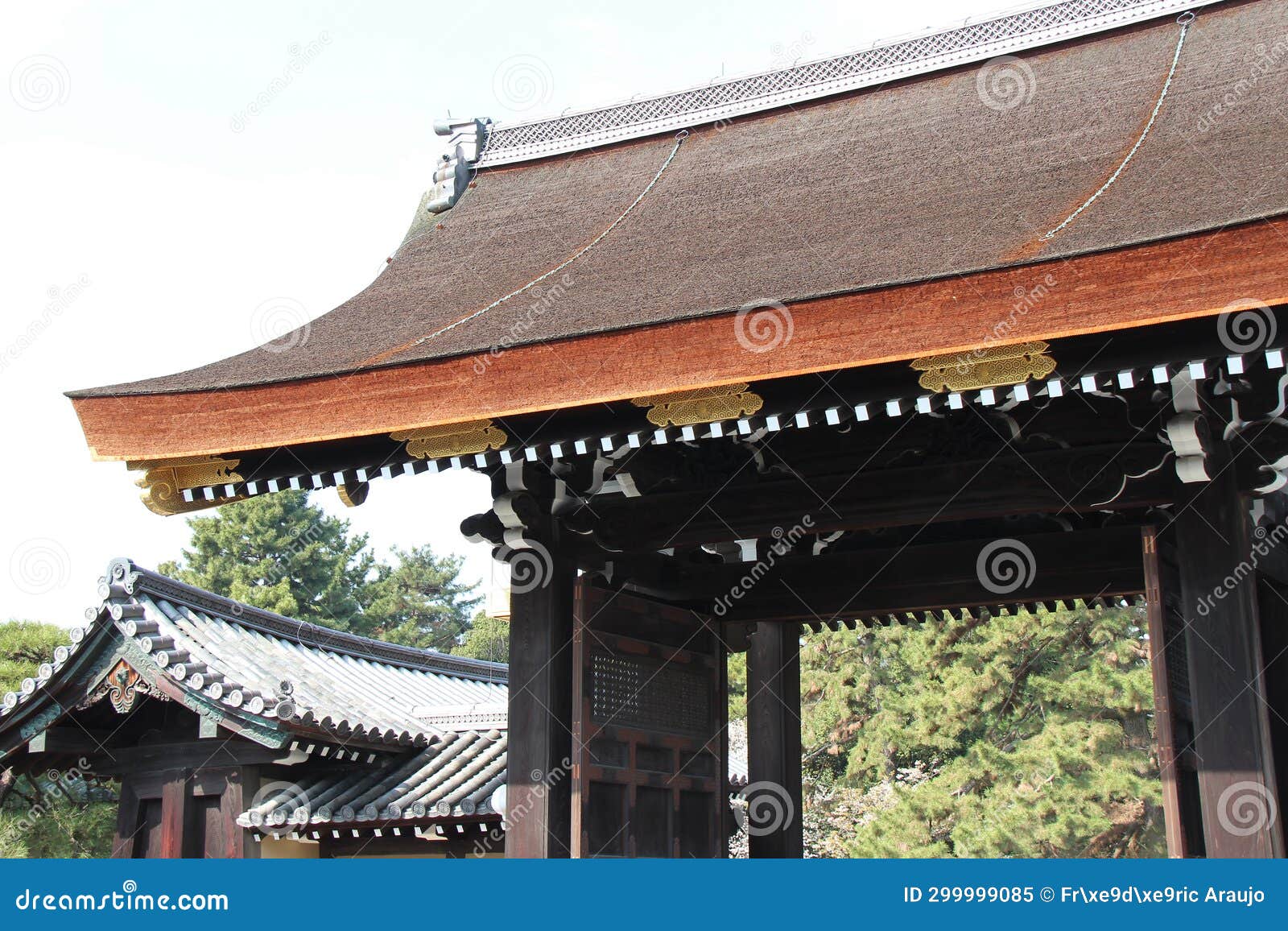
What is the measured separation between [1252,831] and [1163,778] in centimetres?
48

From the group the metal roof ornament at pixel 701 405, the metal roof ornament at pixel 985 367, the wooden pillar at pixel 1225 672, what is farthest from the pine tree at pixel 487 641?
the metal roof ornament at pixel 985 367

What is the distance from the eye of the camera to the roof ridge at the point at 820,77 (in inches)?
300

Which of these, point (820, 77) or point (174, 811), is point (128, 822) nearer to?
point (174, 811)

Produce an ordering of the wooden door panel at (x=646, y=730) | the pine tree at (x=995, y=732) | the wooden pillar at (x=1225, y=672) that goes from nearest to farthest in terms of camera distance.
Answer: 1. the wooden pillar at (x=1225, y=672)
2. the wooden door panel at (x=646, y=730)
3. the pine tree at (x=995, y=732)

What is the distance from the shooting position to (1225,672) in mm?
5117

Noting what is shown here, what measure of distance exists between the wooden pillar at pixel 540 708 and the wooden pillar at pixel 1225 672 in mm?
2785

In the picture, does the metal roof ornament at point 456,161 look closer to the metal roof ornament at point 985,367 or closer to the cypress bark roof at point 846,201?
the cypress bark roof at point 846,201

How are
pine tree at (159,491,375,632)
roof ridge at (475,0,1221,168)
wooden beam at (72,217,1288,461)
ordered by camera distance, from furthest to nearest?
1. pine tree at (159,491,375,632)
2. roof ridge at (475,0,1221,168)
3. wooden beam at (72,217,1288,461)

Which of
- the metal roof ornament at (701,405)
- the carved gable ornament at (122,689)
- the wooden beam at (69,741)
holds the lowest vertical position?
the wooden beam at (69,741)

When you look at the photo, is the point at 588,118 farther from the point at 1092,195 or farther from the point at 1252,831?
the point at 1252,831

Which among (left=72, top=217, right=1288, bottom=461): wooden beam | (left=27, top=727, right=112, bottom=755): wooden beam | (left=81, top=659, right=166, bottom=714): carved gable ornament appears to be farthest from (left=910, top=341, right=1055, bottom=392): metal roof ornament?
(left=27, top=727, right=112, bottom=755): wooden beam

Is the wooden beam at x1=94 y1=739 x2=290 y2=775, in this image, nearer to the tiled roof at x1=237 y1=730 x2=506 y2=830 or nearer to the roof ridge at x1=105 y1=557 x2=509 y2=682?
the tiled roof at x1=237 y1=730 x2=506 y2=830

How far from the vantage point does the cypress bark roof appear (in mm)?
5328

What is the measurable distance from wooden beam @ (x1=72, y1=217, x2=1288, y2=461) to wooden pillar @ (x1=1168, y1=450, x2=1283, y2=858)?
3.72ft
